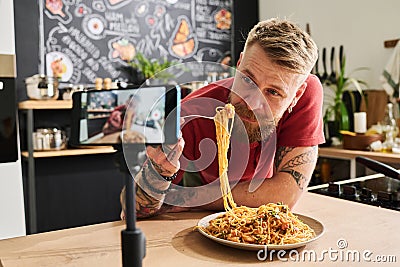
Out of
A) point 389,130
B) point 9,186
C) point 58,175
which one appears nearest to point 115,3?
point 58,175

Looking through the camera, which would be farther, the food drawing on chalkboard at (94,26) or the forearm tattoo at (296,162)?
the food drawing on chalkboard at (94,26)

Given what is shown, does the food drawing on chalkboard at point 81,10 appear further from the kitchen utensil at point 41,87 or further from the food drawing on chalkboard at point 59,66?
the kitchen utensil at point 41,87

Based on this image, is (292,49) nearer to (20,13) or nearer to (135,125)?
(135,125)

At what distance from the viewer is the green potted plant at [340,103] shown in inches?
129

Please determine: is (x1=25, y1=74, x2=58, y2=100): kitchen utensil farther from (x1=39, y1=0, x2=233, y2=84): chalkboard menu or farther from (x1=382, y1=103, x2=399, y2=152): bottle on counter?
(x1=382, y1=103, x2=399, y2=152): bottle on counter

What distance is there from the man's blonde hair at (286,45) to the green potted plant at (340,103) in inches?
78.8

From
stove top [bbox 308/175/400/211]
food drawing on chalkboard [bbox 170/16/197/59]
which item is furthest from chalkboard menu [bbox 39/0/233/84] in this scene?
stove top [bbox 308/175/400/211]

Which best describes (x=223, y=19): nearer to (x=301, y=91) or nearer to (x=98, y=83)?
(x=98, y=83)

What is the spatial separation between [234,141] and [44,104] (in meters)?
1.98

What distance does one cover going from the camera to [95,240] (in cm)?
117

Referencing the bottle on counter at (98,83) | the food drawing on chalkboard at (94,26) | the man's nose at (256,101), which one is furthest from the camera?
the food drawing on chalkboard at (94,26)

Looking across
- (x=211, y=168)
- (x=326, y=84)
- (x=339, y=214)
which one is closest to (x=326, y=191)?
(x=339, y=214)

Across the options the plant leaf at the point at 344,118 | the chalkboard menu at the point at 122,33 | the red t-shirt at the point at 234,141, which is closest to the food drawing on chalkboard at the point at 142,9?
the chalkboard menu at the point at 122,33

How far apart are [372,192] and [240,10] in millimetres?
2764
